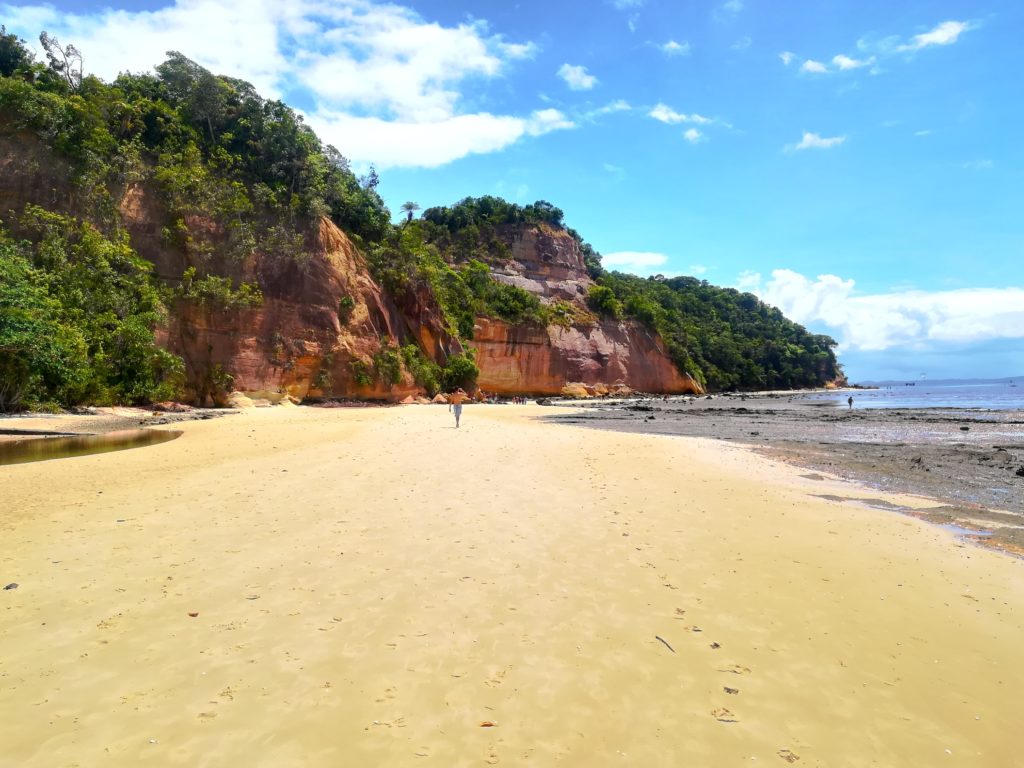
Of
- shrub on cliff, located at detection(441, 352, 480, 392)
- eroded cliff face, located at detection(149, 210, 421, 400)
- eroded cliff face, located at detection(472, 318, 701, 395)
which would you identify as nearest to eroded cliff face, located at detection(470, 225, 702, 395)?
eroded cliff face, located at detection(472, 318, 701, 395)

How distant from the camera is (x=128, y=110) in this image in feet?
111

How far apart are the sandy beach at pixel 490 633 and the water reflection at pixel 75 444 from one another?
19.8ft

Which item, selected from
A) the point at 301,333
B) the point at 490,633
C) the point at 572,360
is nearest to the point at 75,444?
the point at 490,633

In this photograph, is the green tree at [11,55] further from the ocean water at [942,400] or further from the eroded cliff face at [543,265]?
the ocean water at [942,400]

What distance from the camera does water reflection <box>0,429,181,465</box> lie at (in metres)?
13.4

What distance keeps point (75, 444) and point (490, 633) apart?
1740cm

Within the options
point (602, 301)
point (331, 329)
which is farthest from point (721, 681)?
point (602, 301)

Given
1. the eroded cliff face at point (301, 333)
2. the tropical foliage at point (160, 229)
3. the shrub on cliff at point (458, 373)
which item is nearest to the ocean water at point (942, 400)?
the shrub on cliff at point (458, 373)

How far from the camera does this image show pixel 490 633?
14.5 ft

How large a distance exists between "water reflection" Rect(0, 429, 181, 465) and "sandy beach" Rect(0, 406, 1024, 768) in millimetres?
6045

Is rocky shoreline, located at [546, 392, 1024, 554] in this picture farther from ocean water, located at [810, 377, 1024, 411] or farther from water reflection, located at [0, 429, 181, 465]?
ocean water, located at [810, 377, 1024, 411]

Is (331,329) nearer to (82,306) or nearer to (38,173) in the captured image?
(82,306)

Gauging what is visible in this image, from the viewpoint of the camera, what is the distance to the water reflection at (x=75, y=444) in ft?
44.0

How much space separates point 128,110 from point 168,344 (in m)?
17.0
